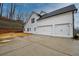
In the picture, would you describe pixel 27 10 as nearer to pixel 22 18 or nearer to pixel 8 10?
pixel 22 18

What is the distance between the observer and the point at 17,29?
7.87 feet

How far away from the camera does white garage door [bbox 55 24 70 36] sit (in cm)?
215

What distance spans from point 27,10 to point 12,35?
670 millimetres

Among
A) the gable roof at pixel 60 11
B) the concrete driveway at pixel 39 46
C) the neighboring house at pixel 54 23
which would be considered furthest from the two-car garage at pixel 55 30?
the gable roof at pixel 60 11

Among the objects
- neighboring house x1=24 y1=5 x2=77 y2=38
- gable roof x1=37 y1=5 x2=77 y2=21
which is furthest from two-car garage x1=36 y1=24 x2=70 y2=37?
gable roof x1=37 y1=5 x2=77 y2=21

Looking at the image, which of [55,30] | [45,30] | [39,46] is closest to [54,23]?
[55,30]

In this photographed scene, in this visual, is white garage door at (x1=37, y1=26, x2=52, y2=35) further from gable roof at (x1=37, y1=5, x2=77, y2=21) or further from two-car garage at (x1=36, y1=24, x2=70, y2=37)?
gable roof at (x1=37, y1=5, x2=77, y2=21)

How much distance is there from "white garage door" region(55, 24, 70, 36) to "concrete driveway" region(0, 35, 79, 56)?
0.12m

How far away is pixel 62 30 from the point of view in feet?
7.27

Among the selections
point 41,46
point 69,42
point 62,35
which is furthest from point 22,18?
point 69,42

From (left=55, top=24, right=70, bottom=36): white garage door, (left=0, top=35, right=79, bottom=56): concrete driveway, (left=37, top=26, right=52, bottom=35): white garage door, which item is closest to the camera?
(left=0, top=35, right=79, bottom=56): concrete driveway

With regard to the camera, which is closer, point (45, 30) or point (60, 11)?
point (60, 11)

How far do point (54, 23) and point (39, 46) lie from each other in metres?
0.60

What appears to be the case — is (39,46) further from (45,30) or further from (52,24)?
(52,24)
